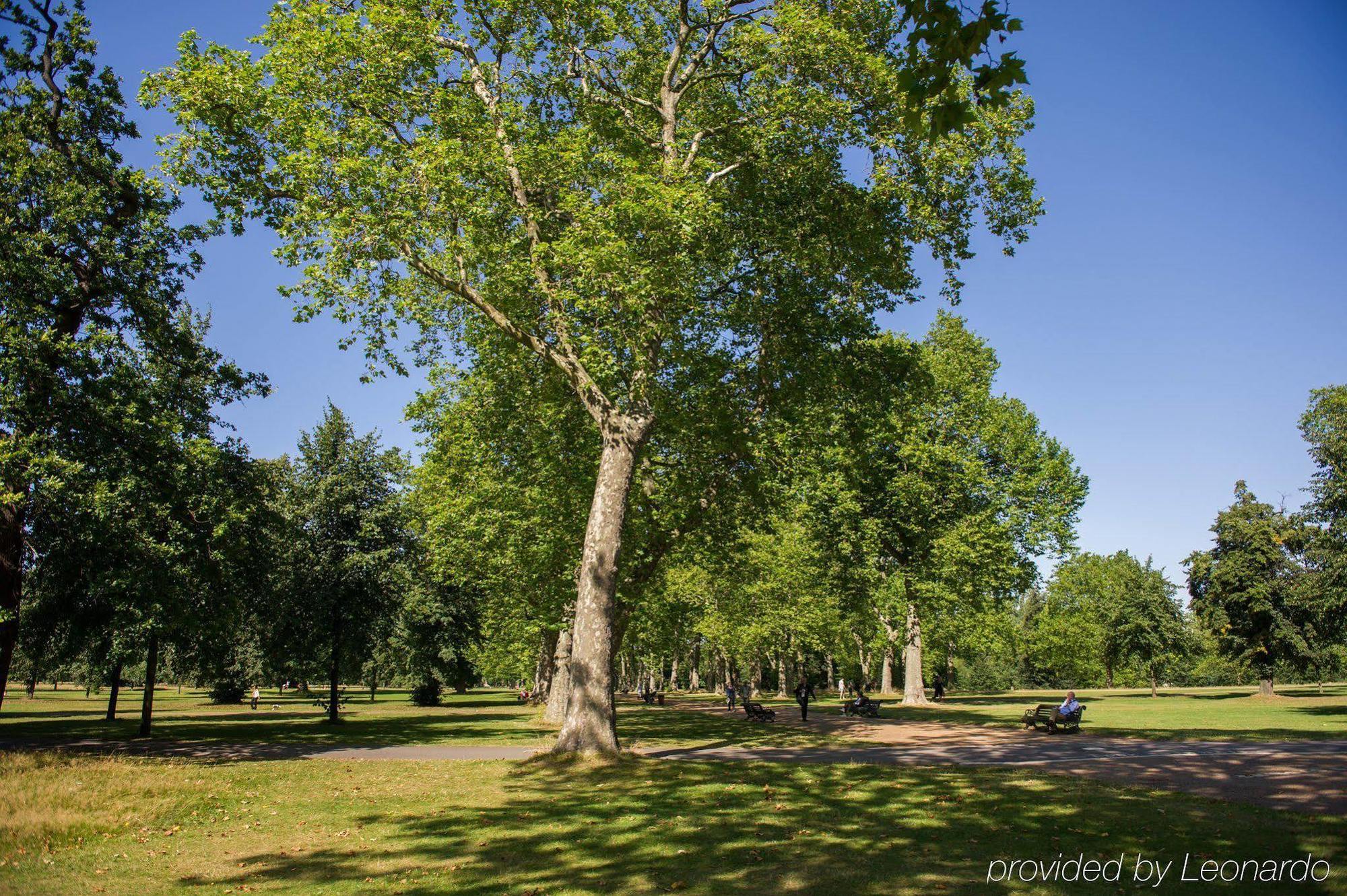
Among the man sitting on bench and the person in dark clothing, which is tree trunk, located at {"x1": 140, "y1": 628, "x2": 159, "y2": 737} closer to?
the person in dark clothing

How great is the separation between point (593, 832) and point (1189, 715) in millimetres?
33919

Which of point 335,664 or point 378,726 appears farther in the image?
point 335,664

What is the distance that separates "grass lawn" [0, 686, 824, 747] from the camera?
23.8 metres

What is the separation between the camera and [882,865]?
7664 millimetres

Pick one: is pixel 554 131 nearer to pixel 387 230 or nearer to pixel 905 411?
pixel 387 230

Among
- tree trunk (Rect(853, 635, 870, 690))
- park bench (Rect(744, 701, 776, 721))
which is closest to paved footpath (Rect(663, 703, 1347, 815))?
park bench (Rect(744, 701, 776, 721))

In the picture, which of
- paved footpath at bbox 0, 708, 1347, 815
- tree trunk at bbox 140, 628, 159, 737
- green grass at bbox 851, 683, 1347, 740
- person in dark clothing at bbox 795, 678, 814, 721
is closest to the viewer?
paved footpath at bbox 0, 708, 1347, 815

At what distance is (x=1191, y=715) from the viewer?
3319 cm

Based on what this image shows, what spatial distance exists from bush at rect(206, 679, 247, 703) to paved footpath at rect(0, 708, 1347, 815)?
35.0 meters

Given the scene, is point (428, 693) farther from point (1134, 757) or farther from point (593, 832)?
point (593, 832)

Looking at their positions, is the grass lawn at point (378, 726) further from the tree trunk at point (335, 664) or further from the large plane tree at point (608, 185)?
A: the large plane tree at point (608, 185)

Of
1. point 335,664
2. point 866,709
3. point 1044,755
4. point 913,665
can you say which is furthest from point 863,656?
point 1044,755

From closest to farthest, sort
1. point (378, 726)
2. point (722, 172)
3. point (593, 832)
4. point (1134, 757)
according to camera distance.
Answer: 1. point (593, 832)
2. point (1134, 757)
3. point (722, 172)
4. point (378, 726)

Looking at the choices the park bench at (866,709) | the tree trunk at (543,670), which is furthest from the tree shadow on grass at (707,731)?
the tree trunk at (543,670)
